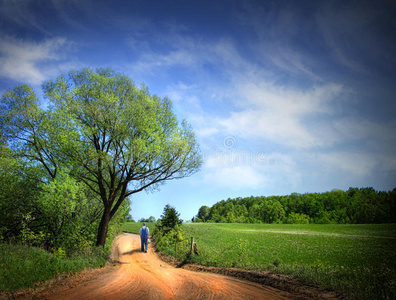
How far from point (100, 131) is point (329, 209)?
427 feet

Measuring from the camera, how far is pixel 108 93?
16.0 metres

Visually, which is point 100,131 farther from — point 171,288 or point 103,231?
point 171,288

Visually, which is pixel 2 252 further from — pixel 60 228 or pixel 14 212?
pixel 14 212

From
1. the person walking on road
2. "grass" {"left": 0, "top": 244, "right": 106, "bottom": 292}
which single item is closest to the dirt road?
"grass" {"left": 0, "top": 244, "right": 106, "bottom": 292}

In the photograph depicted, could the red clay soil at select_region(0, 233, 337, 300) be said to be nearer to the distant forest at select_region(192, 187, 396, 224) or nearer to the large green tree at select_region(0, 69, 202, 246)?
the large green tree at select_region(0, 69, 202, 246)

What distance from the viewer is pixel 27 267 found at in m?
8.22

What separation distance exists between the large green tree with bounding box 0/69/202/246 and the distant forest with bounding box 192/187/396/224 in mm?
73599

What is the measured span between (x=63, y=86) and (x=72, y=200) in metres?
8.94

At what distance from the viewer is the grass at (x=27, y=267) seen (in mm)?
7195

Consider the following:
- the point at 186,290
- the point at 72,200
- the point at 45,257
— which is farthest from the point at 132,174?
the point at 186,290

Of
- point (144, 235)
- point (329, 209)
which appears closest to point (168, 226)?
point (144, 235)

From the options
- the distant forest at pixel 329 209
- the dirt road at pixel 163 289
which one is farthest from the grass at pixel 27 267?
the distant forest at pixel 329 209

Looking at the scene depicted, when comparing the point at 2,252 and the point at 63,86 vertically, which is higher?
the point at 63,86

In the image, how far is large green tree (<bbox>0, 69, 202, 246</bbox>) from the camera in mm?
14930
